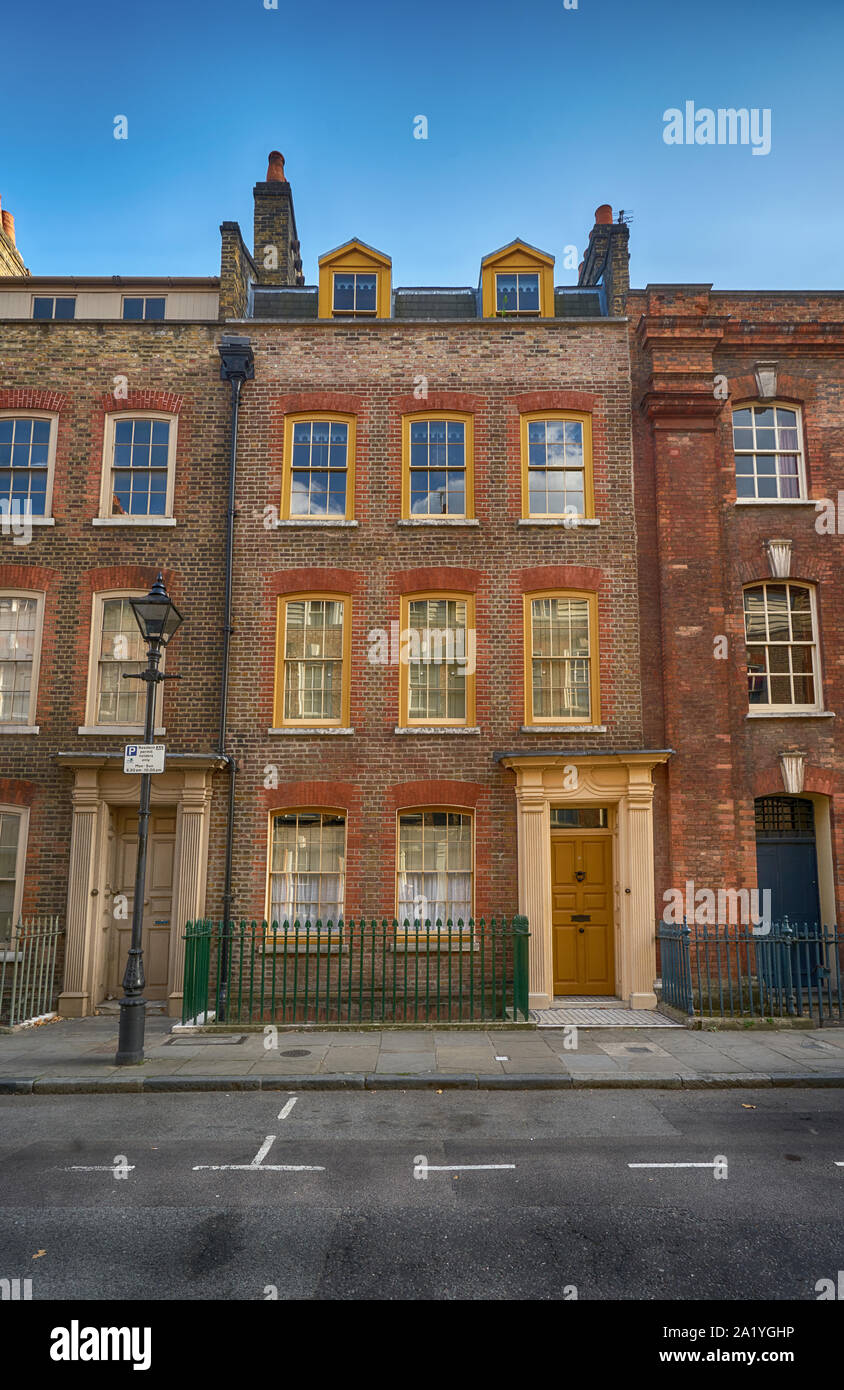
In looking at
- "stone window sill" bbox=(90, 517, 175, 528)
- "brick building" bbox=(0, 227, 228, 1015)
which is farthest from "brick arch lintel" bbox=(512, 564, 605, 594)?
"stone window sill" bbox=(90, 517, 175, 528)

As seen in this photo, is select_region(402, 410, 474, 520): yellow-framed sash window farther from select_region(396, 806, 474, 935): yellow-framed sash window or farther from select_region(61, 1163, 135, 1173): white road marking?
select_region(61, 1163, 135, 1173): white road marking

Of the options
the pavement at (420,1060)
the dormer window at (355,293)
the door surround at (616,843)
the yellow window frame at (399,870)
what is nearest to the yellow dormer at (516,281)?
the dormer window at (355,293)

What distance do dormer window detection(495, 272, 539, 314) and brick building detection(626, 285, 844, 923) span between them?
1.78m

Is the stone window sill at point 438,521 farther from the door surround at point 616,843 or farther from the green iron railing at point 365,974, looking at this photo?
the green iron railing at point 365,974

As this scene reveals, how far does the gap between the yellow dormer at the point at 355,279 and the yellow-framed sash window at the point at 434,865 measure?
927 cm

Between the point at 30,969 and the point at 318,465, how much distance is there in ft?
30.6

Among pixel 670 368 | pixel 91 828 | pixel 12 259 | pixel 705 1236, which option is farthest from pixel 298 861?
pixel 12 259

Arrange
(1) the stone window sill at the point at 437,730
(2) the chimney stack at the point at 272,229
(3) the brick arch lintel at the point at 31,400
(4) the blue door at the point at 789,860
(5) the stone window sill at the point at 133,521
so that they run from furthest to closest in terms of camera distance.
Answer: (2) the chimney stack at the point at 272,229, (3) the brick arch lintel at the point at 31,400, (5) the stone window sill at the point at 133,521, (4) the blue door at the point at 789,860, (1) the stone window sill at the point at 437,730

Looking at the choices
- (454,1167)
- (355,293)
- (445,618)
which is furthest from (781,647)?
(454,1167)

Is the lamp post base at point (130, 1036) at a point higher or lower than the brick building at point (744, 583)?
lower

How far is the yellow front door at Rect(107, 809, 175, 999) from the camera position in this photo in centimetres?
1352

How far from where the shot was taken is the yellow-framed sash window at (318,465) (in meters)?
14.6

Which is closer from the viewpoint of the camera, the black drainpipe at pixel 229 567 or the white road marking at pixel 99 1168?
the white road marking at pixel 99 1168

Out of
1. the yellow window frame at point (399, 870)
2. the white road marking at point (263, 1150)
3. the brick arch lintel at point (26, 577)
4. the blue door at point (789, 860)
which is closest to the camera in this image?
the white road marking at point (263, 1150)
